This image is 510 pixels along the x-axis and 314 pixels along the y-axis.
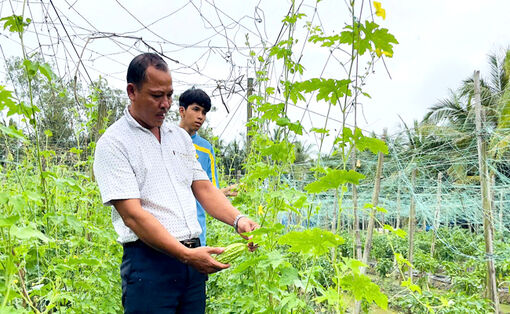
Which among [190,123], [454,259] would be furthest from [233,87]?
[454,259]

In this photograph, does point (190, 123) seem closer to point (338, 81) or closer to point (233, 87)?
point (338, 81)

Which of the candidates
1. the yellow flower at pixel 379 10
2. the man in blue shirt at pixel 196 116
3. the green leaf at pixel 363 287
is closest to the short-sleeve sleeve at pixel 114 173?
the green leaf at pixel 363 287

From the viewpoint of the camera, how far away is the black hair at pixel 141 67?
1.54 m

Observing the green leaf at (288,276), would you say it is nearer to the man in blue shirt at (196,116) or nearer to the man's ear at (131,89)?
the man's ear at (131,89)

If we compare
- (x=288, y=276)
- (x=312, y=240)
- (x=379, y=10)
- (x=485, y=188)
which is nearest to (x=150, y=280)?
(x=288, y=276)

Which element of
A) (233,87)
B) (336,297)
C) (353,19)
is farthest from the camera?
(233,87)

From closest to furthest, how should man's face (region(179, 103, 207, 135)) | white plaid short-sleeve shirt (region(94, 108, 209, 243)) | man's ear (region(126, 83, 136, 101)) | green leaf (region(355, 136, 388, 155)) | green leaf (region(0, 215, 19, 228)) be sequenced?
green leaf (region(0, 215, 19, 228)), green leaf (region(355, 136, 388, 155)), white plaid short-sleeve shirt (region(94, 108, 209, 243)), man's ear (region(126, 83, 136, 101)), man's face (region(179, 103, 207, 135))

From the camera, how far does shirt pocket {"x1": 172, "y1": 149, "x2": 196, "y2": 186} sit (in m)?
1.70

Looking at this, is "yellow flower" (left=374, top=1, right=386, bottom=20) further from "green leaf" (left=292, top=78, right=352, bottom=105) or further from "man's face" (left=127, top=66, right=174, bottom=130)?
"man's face" (left=127, top=66, right=174, bottom=130)

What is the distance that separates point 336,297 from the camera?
146 cm

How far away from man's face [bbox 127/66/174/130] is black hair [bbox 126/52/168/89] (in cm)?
1

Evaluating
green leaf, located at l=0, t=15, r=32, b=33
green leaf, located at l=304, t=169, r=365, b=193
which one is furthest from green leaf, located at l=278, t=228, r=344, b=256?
green leaf, located at l=0, t=15, r=32, b=33

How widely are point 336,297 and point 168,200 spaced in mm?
698

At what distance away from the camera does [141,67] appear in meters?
1.55
